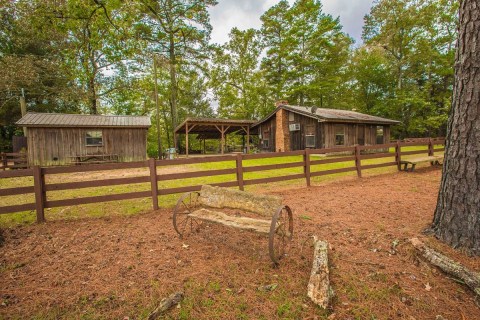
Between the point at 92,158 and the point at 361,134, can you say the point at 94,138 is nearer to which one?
the point at 92,158

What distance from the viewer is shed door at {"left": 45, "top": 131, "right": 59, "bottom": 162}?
14570 millimetres

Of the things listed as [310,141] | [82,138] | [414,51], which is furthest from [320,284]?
[414,51]

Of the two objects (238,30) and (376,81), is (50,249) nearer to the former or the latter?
(238,30)

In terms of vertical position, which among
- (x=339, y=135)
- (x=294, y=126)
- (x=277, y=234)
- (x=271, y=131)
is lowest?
(x=277, y=234)

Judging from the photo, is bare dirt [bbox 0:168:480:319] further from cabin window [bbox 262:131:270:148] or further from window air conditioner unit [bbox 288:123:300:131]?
cabin window [bbox 262:131:270:148]

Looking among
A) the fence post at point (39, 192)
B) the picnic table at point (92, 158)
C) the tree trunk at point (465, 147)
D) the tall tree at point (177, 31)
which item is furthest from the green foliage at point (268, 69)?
the tree trunk at point (465, 147)

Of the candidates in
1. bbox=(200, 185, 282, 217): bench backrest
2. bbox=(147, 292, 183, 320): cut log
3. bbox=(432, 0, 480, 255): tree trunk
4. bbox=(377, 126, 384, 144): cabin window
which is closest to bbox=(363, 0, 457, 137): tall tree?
bbox=(377, 126, 384, 144): cabin window

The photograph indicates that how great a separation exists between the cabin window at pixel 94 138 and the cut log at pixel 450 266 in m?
17.9

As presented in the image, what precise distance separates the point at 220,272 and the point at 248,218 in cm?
82

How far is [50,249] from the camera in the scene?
11.5 feet

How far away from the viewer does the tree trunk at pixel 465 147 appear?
284cm

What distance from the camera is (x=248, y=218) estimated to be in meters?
3.27

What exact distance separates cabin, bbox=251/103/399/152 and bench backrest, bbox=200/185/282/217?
13.7m

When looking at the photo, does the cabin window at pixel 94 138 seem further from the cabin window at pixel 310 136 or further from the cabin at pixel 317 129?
the cabin window at pixel 310 136
